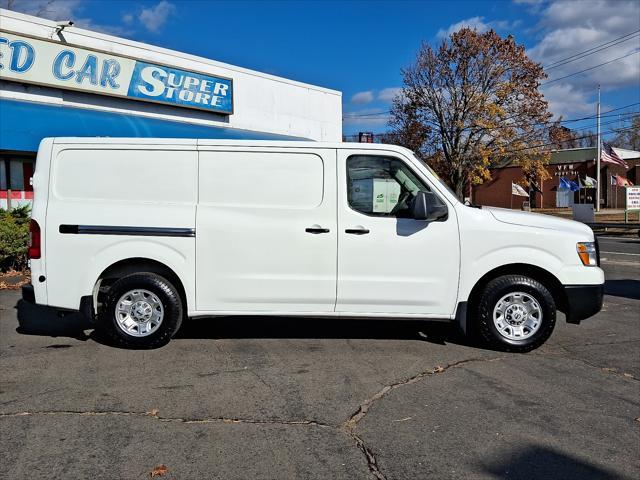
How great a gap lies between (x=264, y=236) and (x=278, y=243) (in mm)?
154

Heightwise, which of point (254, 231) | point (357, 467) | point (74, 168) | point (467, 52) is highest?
point (467, 52)

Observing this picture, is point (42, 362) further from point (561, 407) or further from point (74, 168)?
point (561, 407)

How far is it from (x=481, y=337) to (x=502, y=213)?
4.19 feet

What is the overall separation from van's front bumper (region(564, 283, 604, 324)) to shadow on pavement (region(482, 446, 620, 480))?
2.41m

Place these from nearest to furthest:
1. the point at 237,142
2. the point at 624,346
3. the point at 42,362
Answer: the point at 42,362 → the point at 237,142 → the point at 624,346

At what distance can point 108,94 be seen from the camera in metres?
15.2

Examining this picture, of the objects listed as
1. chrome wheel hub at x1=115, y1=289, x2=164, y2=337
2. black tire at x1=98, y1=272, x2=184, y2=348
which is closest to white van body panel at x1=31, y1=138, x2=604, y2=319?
black tire at x1=98, y1=272, x2=184, y2=348

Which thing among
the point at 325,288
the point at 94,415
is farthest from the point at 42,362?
the point at 325,288

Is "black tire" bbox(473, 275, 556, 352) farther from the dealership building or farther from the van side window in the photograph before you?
the dealership building

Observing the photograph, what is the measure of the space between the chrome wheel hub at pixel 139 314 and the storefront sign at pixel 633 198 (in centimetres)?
2730

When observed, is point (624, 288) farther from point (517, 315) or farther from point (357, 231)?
point (357, 231)

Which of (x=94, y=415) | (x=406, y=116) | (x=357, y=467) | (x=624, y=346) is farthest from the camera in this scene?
(x=406, y=116)

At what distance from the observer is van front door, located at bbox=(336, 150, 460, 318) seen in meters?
5.53

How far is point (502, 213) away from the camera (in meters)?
5.72
